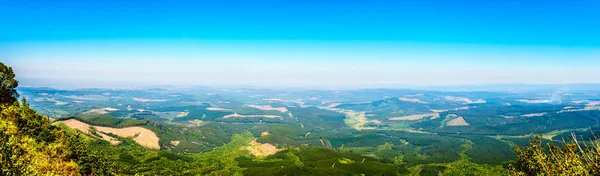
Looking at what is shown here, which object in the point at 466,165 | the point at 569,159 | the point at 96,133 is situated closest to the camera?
the point at 569,159

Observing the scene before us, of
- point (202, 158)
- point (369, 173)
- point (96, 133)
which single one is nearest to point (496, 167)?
point (369, 173)

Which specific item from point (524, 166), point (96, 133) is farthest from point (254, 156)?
point (524, 166)

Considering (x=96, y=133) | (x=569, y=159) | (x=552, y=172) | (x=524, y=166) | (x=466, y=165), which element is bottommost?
(x=466, y=165)

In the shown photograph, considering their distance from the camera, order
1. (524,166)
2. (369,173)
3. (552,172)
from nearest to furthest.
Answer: (552,172) → (524,166) → (369,173)

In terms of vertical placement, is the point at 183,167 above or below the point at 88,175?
below

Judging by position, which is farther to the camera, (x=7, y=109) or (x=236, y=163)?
(x=236, y=163)

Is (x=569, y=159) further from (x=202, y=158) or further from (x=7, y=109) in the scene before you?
(x=202, y=158)
